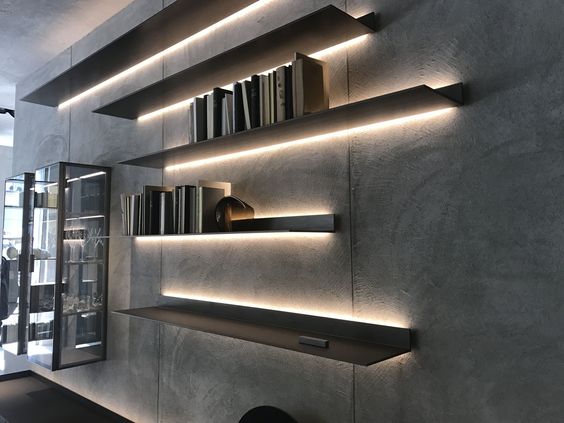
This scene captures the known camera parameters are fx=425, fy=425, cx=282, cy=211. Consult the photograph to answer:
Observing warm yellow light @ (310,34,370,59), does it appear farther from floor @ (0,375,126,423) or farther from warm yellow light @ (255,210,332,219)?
floor @ (0,375,126,423)

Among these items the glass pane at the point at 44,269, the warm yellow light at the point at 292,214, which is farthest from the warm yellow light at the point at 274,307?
the glass pane at the point at 44,269

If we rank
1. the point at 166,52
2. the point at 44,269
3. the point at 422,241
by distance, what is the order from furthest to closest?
the point at 44,269 → the point at 166,52 → the point at 422,241

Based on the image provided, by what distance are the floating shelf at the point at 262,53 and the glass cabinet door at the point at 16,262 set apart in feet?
5.78

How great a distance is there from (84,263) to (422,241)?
2686 mm

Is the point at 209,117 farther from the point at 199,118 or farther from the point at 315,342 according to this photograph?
the point at 315,342

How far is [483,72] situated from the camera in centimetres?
154

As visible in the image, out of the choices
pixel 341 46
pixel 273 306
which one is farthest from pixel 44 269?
pixel 341 46

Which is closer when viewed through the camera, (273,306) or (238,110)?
(238,110)

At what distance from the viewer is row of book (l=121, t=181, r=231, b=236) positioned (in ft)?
7.18

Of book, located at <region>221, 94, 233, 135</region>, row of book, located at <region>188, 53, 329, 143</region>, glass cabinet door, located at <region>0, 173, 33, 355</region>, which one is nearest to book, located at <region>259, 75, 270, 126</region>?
row of book, located at <region>188, 53, 329, 143</region>

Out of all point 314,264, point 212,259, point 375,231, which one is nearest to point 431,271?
point 375,231

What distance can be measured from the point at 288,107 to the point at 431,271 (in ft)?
2.89

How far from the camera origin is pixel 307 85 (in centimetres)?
176

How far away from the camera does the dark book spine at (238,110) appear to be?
199 cm
